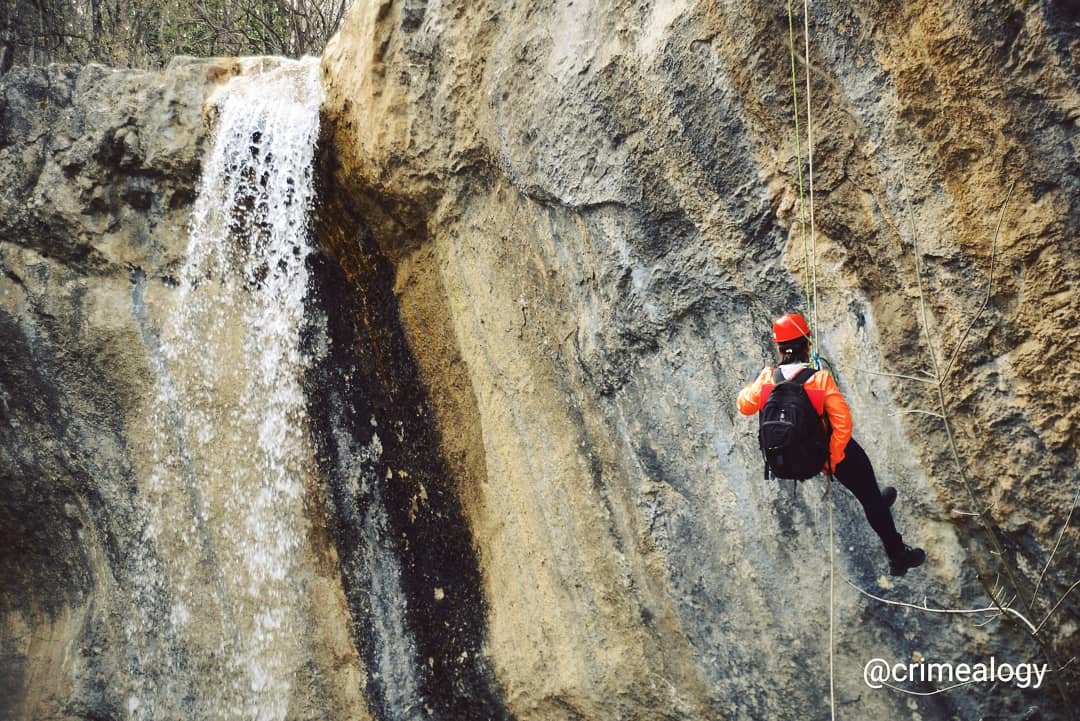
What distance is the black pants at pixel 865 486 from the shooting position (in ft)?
13.8

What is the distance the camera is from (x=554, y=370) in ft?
18.9

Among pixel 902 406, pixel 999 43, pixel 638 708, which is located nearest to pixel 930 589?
pixel 902 406

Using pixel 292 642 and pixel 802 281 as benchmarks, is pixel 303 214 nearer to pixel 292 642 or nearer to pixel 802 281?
pixel 292 642

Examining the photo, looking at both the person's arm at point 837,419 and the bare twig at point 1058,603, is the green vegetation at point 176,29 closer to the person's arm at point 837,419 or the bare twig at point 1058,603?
the person's arm at point 837,419

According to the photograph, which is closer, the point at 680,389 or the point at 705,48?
the point at 705,48

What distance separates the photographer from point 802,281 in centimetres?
462

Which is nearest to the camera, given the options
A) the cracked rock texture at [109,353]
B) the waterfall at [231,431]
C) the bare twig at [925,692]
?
the bare twig at [925,692]

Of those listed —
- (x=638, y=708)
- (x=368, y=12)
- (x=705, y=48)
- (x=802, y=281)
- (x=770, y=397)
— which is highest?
(x=368, y=12)

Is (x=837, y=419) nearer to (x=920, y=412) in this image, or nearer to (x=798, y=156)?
(x=920, y=412)

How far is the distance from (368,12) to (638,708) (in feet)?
16.8

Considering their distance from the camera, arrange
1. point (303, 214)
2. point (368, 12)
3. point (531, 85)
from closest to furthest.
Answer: point (531, 85) < point (368, 12) < point (303, 214)

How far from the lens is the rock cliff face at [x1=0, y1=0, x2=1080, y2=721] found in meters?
4.25

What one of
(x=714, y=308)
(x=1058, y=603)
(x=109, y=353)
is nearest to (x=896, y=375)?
(x=714, y=308)

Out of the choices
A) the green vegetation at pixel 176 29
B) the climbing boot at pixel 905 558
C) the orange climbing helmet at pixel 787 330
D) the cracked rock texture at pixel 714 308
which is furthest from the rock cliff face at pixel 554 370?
the green vegetation at pixel 176 29
